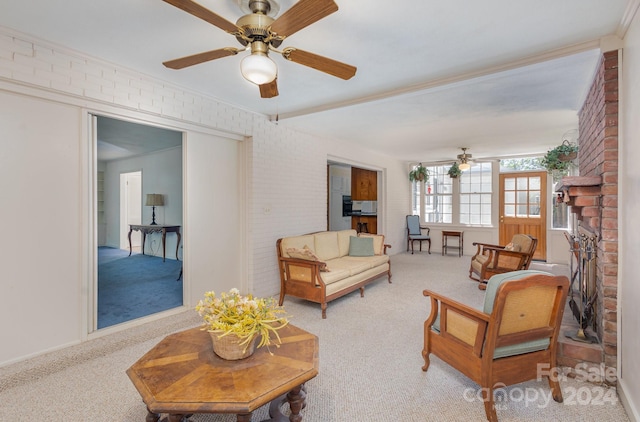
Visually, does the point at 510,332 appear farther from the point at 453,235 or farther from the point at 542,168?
the point at 542,168

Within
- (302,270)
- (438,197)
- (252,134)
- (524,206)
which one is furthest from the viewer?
(438,197)

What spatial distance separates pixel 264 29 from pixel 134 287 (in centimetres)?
416

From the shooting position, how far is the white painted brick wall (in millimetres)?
2400

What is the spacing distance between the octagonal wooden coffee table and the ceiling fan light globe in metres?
1.60

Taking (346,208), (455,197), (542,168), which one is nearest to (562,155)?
(542,168)

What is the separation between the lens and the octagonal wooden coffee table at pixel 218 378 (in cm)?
136

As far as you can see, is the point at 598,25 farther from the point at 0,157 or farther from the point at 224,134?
the point at 0,157

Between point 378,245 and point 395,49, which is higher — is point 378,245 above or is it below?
below

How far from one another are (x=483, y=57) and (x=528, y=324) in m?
2.12

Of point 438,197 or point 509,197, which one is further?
point 438,197

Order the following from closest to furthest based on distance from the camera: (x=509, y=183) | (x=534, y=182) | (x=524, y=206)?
(x=534, y=182) < (x=524, y=206) < (x=509, y=183)

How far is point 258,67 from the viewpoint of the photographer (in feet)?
5.70

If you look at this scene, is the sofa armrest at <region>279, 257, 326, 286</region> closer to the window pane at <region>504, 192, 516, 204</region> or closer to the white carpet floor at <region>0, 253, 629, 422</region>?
the white carpet floor at <region>0, 253, 629, 422</region>

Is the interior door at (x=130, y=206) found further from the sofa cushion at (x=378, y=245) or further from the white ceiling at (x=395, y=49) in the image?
the sofa cushion at (x=378, y=245)
